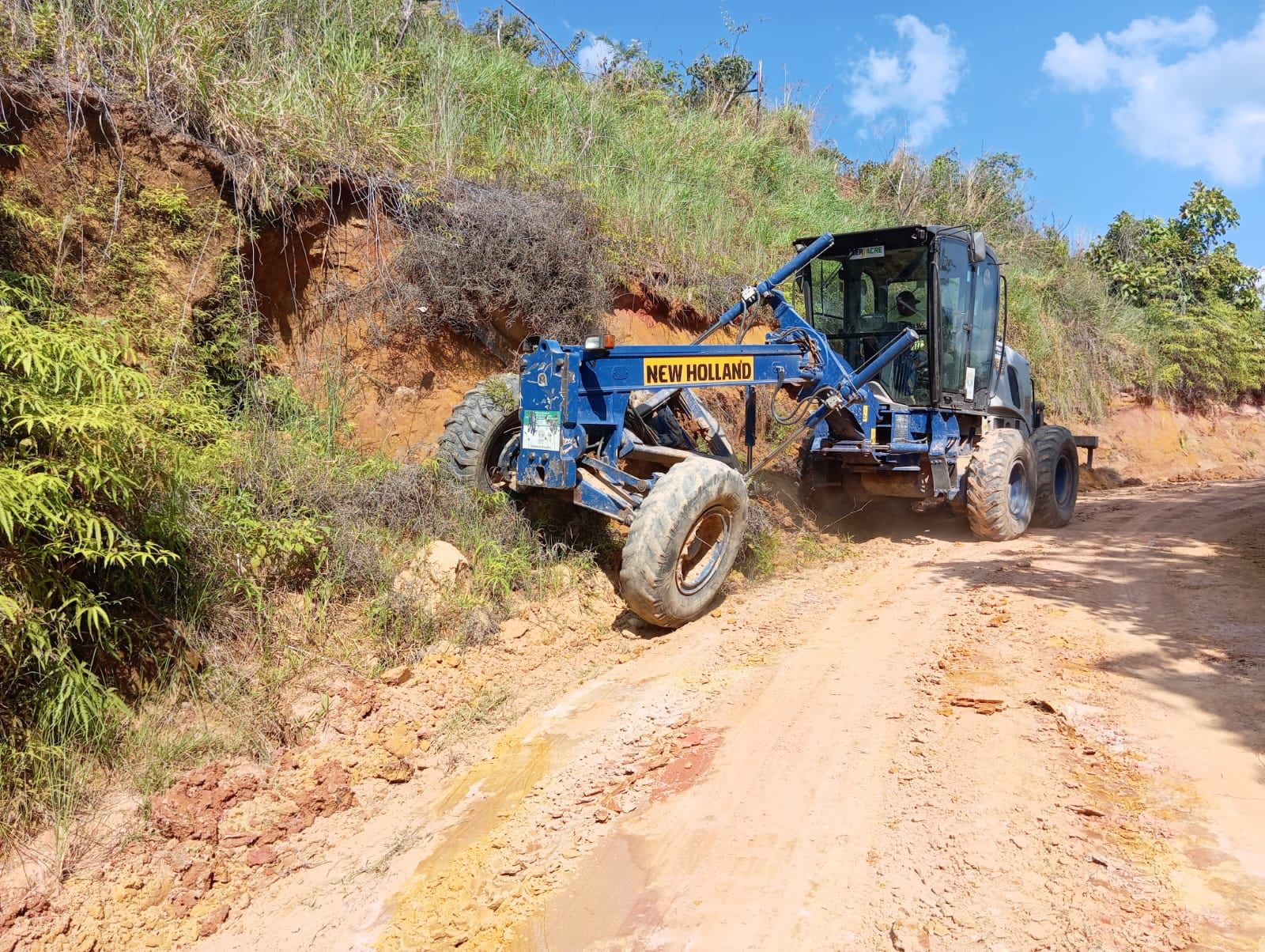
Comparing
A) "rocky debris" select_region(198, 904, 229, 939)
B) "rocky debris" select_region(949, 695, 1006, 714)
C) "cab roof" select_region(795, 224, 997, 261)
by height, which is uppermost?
"cab roof" select_region(795, 224, 997, 261)

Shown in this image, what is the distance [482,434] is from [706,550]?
183 centimetres

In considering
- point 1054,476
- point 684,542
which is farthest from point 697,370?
point 1054,476

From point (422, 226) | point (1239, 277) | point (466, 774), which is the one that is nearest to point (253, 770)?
point (466, 774)

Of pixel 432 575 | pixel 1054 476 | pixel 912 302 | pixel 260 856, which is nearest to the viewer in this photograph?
pixel 260 856

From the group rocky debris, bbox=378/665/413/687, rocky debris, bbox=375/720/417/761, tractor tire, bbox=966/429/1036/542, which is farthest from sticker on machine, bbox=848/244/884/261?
rocky debris, bbox=375/720/417/761

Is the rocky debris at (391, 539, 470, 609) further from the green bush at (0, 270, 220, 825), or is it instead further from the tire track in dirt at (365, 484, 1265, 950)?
the green bush at (0, 270, 220, 825)

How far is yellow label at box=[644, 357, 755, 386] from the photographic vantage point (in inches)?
239

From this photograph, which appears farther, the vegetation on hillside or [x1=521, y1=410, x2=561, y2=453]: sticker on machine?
[x1=521, y1=410, x2=561, y2=453]: sticker on machine

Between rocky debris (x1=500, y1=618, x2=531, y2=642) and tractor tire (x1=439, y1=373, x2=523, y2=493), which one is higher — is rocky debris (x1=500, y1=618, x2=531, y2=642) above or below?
below

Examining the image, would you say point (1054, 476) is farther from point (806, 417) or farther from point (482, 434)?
point (482, 434)

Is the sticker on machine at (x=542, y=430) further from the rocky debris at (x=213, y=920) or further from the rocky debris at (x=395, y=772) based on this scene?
the rocky debris at (x=213, y=920)

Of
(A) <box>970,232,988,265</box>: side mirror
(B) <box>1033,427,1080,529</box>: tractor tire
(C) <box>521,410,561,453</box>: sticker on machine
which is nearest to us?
(C) <box>521,410,561,453</box>: sticker on machine

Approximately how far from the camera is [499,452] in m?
6.60

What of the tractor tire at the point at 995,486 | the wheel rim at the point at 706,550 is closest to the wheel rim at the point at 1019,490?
the tractor tire at the point at 995,486
